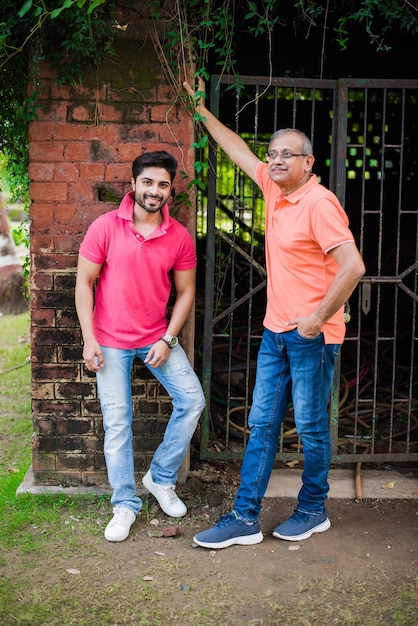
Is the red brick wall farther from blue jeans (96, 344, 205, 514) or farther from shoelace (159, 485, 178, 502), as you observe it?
shoelace (159, 485, 178, 502)

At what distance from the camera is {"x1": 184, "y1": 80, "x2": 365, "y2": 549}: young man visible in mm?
3600

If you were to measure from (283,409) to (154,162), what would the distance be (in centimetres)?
155

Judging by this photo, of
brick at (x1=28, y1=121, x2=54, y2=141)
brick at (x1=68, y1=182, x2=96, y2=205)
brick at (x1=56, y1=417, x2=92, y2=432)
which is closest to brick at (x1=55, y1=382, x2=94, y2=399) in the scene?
brick at (x1=56, y1=417, x2=92, y2=432)

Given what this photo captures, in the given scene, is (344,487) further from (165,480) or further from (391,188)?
(391,188)

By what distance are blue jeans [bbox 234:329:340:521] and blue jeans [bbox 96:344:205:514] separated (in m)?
0.43

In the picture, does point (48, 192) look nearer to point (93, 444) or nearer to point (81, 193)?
point (81, 193)

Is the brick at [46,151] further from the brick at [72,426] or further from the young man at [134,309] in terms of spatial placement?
the brick at [72,426]

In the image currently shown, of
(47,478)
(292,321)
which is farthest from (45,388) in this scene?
(292,321)

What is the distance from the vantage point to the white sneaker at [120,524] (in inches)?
157

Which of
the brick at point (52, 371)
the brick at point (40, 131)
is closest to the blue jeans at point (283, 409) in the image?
the brick at point (52, 371)

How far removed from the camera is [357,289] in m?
8.45

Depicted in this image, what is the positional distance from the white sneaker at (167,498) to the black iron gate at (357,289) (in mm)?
585

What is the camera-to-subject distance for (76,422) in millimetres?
4629

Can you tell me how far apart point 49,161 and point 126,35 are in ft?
2.91
